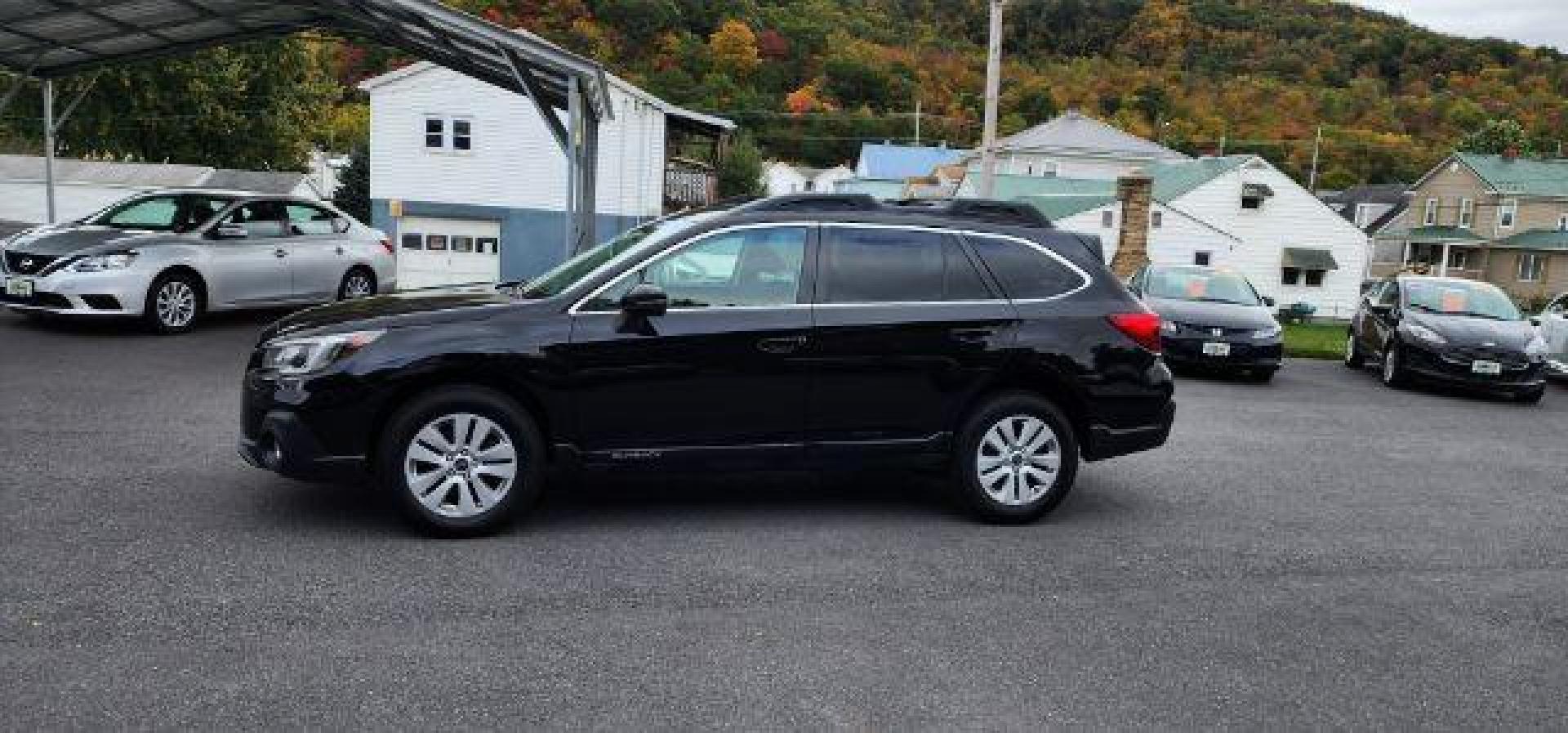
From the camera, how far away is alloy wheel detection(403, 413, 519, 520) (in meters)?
5.35

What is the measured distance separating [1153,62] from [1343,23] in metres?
14.7

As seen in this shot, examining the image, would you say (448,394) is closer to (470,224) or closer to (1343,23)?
(470,224)

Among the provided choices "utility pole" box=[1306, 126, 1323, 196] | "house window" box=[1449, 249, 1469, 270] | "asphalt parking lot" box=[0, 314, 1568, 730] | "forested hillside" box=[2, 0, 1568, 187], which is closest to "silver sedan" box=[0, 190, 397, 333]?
"asphalt parking lot" box=[0, 314, 1568, 730]

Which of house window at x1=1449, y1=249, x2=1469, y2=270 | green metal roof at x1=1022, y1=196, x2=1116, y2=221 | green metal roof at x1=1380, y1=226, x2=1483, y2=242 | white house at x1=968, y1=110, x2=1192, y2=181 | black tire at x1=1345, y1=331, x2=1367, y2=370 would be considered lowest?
black tire at x1=1345, y1=331, x2=1367, y2=370

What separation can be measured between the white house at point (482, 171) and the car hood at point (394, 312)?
74.4ft

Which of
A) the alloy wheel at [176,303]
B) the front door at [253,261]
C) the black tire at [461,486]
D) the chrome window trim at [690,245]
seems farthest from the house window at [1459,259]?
the black tire at [461,486]

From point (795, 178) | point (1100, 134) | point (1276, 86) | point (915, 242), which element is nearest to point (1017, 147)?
point (1100, 134)

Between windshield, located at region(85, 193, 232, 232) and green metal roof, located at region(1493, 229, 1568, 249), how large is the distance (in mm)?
61702

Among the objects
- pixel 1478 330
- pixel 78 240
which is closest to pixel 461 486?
pixel 78 240

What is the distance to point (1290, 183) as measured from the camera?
43.0 m

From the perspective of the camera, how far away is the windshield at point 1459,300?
14477 millimetres

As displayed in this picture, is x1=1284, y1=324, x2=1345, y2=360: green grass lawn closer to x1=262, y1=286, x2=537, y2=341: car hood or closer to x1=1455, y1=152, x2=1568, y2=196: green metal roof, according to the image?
x1=262, y1=286, x2=537, y2=341: car hood

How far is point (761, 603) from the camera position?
4801 mm

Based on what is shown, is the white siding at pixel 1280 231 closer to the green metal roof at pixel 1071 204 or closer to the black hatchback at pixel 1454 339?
the green metal roof at pixel 1071 204
